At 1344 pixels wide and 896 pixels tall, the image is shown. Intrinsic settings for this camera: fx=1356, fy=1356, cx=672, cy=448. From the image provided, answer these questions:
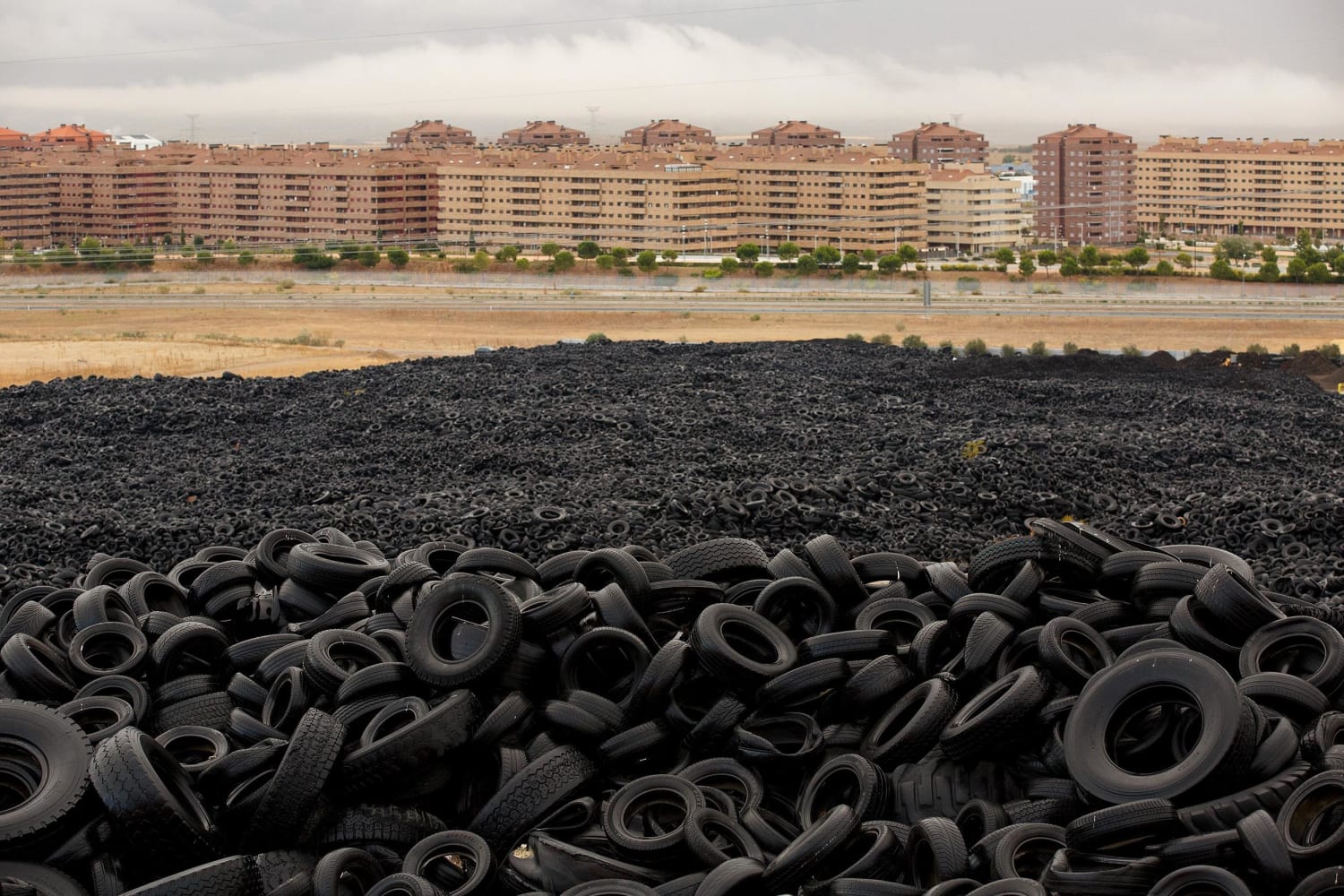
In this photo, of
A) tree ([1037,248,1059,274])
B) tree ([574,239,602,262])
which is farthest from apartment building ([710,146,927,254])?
tree ([1037,248,1059,274])

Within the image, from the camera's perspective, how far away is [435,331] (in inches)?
2227

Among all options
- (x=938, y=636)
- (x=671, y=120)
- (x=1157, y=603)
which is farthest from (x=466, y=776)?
(x=671, y=120)

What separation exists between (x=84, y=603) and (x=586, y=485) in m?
8.01

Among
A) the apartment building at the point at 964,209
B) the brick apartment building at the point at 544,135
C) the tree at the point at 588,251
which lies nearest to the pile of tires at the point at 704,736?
the tree at the point at 588,251

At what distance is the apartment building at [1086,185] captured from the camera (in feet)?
461

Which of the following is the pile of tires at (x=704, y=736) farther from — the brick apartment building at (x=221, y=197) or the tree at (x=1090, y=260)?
the brick apartment building at (x=221, y=197)

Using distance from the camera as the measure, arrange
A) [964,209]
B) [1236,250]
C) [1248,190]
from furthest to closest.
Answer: [1248,190] → [964,209] → [1236,250]

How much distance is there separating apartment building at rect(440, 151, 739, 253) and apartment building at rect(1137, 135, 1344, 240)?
168 ft

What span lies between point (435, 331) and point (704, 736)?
49.5 m

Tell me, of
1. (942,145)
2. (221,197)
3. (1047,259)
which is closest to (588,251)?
(1047,259)

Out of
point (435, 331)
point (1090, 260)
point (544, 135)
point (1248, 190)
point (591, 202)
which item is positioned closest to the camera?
point (435, 331)

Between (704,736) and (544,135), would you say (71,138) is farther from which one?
(704,736)

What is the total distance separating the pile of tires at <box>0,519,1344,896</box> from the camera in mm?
7207

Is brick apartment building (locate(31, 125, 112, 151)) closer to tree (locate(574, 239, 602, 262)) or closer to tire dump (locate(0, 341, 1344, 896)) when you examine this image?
tree (locate(574, 239, 602, 262))
